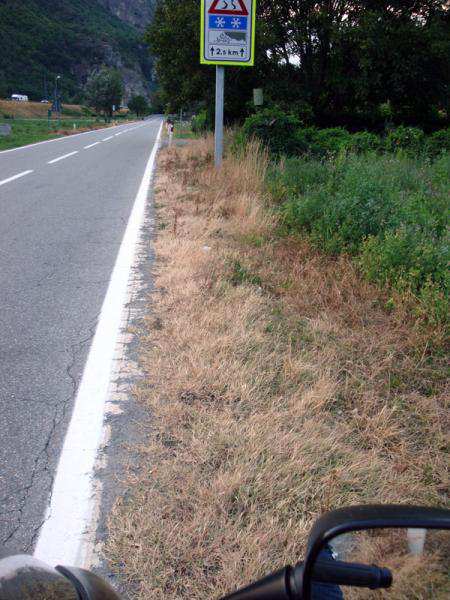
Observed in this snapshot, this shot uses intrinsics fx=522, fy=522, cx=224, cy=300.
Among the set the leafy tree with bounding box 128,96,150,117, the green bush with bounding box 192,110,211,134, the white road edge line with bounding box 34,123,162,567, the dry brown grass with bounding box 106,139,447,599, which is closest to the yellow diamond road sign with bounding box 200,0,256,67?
the dry brown grass with bounding box 106,139,447,599

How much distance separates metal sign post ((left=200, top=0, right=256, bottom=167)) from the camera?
939cm

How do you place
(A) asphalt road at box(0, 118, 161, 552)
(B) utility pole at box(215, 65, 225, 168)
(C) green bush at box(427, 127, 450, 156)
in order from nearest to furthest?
(A) asphalt road at box(0, 118, 161, 552), (B) utility pole at box(215, 65, 225, 168), (C) green bush at box(427, 127, 450, 156)

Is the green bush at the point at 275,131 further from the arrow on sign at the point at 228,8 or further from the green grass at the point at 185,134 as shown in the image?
the green grass at the point at 185,134

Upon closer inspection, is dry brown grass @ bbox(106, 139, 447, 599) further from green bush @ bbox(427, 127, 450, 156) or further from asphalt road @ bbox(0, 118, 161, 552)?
green bush @ bbox(427, 127, 450, 156)

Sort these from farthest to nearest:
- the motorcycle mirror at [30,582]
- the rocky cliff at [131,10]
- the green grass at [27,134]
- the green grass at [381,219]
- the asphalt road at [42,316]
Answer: the rocky cliff at [131,10], the green grass at [27,134], the green grass at [381,219], the asphalt road at [42,316], the motorcycle mirror at [30,582]

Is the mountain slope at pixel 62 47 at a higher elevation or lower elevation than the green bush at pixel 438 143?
higher

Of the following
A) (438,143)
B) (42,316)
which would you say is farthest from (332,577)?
(438,143)

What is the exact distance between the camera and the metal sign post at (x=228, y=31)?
30.8ft

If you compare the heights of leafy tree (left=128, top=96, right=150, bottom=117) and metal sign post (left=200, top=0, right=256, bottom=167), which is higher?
leafy tree (left=128, top=96, right=150, bottom=117)

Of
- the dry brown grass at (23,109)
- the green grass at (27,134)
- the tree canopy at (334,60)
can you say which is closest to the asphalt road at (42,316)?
the tree canopy at (334,60)

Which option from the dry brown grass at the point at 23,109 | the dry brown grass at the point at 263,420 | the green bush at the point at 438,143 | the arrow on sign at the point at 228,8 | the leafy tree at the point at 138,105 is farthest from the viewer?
the leafy tree at the point at 138,105

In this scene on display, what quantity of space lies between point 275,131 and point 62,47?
134135mm

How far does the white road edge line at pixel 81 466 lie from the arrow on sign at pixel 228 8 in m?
7.36

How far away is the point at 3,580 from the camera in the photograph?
916 mm
